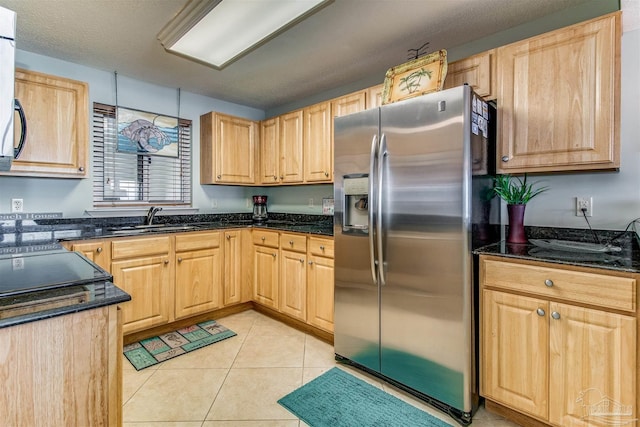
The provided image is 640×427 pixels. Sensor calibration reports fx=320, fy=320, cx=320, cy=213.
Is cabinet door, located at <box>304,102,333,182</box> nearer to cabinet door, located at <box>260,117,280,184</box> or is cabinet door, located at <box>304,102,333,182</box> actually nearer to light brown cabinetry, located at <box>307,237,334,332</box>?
cabinet door, located at <box>260,117,280,184</box>

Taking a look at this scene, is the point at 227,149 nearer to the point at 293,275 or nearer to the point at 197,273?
the point at 197,273

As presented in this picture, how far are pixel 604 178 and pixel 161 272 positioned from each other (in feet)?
10.6

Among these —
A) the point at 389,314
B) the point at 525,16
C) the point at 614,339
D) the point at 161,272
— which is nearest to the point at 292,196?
the point at 161,272

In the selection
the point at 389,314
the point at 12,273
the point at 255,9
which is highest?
the point at 255,9

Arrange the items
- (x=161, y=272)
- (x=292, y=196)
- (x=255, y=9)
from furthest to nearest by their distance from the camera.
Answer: (x=292, y=196) < (x=161, y=272) < (x=255, y=9)

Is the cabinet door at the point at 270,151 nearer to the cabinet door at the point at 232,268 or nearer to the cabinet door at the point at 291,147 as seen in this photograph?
the cabinet door at the point at 291,147

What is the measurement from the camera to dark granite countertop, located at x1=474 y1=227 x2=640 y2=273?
1.42m

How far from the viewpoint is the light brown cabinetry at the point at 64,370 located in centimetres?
81

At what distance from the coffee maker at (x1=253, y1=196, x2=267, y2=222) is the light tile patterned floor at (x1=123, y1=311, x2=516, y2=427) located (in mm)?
1503

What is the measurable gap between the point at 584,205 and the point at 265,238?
248cm

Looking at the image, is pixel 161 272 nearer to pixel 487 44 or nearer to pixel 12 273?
pixel 12 273

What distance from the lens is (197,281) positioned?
2.96 metres

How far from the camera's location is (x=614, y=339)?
137 cm

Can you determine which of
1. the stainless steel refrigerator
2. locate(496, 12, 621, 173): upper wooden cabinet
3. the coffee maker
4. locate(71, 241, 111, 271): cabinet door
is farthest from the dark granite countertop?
the coffee maker
